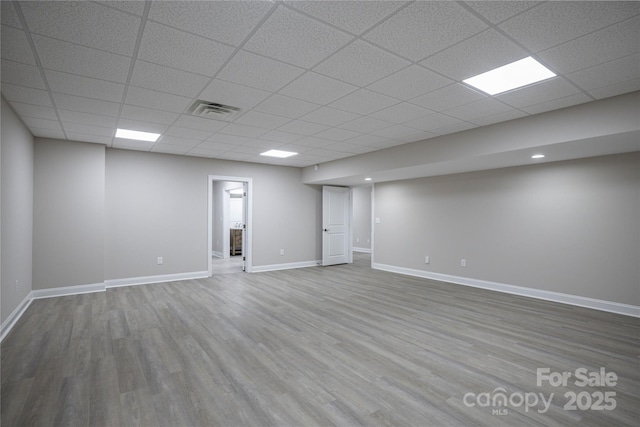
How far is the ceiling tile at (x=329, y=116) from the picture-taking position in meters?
3.62

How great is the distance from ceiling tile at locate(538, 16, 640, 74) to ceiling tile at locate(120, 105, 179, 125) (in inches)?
146

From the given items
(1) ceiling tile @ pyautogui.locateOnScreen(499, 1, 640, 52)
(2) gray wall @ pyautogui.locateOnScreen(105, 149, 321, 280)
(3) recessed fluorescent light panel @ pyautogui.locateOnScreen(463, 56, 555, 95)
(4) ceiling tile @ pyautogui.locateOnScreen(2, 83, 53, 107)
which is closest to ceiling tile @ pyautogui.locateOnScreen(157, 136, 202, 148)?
(2) gray wall @ pyautogui.locateOnScreen(105, 149, 321, 280)

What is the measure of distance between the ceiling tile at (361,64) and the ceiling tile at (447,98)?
2.23 ft

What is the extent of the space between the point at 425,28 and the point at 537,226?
4.15 m

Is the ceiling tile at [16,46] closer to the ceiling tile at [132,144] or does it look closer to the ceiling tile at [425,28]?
the ceiling tile at [425,28]

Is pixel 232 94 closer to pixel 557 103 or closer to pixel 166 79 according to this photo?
pixel 166 79

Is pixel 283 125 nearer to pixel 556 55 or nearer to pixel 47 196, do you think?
pixel 556 55

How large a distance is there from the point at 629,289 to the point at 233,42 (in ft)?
17.6

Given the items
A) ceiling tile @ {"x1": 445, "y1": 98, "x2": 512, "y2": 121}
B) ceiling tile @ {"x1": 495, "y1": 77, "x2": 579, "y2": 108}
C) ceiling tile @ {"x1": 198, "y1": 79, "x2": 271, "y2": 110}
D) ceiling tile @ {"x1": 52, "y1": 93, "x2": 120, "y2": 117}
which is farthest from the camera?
ceiling tile @ {"x1": 445, "y1": 98, "x2": 512, "y2": 121}

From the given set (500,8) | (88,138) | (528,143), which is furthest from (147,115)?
(528,143)

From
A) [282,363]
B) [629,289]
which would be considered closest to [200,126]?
[282,363]

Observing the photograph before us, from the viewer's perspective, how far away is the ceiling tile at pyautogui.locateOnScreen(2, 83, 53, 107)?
293 centimetres

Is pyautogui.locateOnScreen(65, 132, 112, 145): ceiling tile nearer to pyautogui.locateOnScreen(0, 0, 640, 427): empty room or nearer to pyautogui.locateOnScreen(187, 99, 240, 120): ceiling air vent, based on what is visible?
pyautogui.locateOnScreen(0, 0, 640, 427): empty room

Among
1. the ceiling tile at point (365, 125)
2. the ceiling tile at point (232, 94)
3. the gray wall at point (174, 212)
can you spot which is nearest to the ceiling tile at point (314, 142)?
the ceiling tile at point (365, 125)
